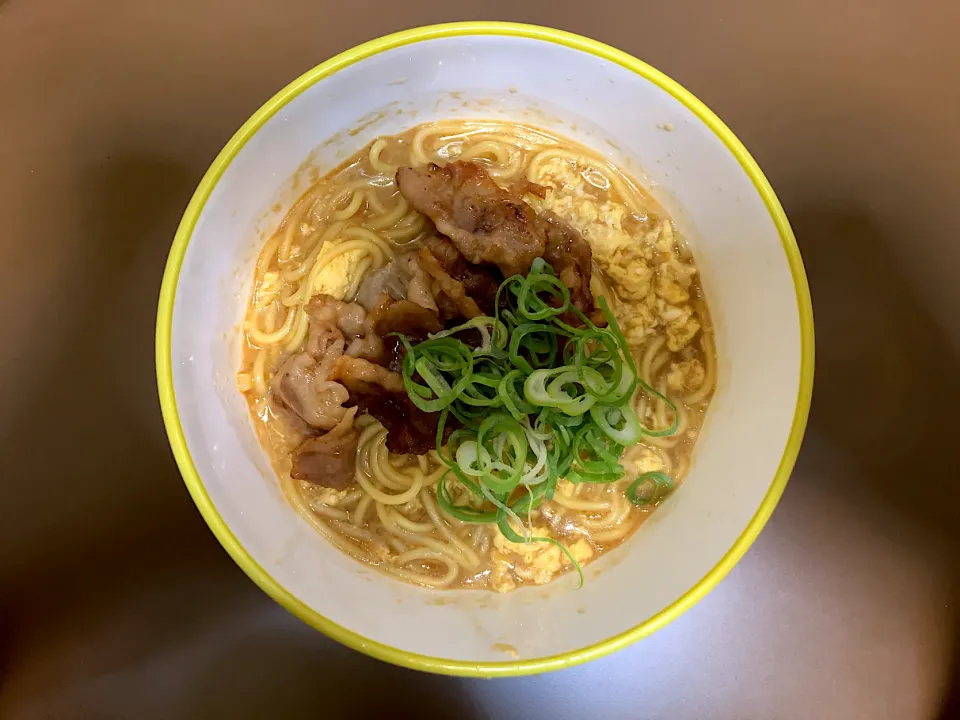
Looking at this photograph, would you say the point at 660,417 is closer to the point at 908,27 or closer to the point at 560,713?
the point at 560,713

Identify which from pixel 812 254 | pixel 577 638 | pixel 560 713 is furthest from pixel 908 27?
pixel 560 713

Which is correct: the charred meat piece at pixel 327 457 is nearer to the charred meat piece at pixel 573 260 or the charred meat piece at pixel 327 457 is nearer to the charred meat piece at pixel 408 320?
the charred meat piece at pixel 408 320

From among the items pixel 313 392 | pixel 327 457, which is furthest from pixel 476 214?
pixel 327 457

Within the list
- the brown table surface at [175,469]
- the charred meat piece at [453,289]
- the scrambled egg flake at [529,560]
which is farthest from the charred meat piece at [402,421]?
the brown table surface at [175,469]

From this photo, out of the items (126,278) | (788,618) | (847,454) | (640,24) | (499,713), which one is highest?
(640,24)

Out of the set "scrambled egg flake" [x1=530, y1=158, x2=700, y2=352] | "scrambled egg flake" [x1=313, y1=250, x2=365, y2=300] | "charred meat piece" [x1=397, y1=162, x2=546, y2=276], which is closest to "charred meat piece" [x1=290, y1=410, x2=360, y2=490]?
"scrambled egg flake" [x1=313, y1=250, x2=365, y2=300]

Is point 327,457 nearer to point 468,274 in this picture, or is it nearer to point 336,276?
point 336,276

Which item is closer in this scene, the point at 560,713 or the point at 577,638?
the point at 577,638
